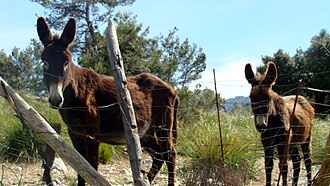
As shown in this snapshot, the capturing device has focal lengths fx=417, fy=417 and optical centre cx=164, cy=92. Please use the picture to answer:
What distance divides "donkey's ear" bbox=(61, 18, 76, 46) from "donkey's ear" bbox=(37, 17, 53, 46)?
0.17 metres

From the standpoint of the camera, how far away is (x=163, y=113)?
6051mm

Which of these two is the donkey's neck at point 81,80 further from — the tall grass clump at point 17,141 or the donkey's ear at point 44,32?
the tall grass clump at point 17,141

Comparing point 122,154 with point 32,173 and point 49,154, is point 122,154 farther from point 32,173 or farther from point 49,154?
point 49,154

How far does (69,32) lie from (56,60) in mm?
494

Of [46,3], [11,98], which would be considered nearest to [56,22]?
[46,3]

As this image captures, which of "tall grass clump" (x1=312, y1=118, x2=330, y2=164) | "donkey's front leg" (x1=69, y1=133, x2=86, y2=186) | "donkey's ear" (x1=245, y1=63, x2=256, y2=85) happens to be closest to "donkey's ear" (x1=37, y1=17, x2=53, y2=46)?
"donkey's front leg" (x1=69, y1=133, x2=86, y2=186)

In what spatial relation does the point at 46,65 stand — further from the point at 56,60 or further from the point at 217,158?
the point at 217,158

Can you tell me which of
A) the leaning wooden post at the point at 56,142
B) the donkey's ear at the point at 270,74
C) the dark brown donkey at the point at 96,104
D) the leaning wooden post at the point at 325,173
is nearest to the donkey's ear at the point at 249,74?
the donkey's ear at the point at 270,74

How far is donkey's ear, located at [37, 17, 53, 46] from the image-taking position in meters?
4.75

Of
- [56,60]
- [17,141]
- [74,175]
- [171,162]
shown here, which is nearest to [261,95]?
[171,162]

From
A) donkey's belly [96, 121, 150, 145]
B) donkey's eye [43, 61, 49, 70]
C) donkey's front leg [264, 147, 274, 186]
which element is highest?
donkey's eye [43, 61, 49, 70]

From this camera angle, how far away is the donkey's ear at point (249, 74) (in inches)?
230

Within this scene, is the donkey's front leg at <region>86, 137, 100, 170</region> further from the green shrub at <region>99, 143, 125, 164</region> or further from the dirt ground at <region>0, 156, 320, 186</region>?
the green shrub at <region>99, 143, 125, 164</region>

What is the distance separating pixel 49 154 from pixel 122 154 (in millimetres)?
3139
